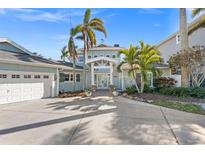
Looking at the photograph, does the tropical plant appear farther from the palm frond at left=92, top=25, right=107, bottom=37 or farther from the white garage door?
the white garage door

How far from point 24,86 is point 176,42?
18.1 metres

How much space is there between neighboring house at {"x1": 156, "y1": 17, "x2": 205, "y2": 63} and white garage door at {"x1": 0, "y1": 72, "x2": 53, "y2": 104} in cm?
1535

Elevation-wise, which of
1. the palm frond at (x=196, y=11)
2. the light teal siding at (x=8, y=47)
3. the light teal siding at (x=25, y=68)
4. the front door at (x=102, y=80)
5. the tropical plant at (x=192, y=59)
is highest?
A: the palm frond at (x=196, y=11)

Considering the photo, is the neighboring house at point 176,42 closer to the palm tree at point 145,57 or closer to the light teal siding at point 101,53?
the palm tree at point 145,57

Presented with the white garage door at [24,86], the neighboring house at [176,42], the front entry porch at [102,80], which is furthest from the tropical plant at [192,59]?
the front entry porch at [102,80]

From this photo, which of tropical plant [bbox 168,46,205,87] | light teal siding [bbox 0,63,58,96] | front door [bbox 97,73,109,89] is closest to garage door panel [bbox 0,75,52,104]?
light teal siding [bbox 0,63,58,96]

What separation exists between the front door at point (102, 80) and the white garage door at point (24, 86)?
33.6 ft

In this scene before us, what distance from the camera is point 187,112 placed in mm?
9562

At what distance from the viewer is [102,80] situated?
26234 mm

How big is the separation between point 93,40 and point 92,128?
44.8 ft

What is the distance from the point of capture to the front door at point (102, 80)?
26091 mm

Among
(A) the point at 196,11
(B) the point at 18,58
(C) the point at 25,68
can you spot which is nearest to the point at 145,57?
(A) the point at 196,11

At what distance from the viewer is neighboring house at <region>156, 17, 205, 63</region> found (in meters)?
18.8
